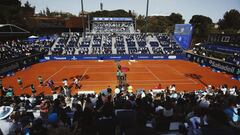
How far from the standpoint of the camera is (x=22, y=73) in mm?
30359

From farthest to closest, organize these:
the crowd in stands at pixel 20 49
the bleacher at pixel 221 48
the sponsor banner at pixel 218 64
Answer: the bleacher at pixel 221 48
the crowd in stands at pixel 20 49
the sponsor banner at pixel 218 64

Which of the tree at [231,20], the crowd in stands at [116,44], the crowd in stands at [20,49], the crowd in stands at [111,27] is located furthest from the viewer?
the tree at [231,20]

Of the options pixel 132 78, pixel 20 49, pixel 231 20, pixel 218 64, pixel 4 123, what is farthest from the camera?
pixel 231 20

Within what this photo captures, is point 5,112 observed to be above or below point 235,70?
above

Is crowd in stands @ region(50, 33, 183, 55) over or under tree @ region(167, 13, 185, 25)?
under

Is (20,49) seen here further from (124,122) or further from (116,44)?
(124,122)

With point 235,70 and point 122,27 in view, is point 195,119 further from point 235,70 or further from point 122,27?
point 122,27

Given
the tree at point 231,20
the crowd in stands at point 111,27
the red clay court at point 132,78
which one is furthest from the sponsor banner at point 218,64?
the tree at point 231,20

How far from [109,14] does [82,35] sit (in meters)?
47.2

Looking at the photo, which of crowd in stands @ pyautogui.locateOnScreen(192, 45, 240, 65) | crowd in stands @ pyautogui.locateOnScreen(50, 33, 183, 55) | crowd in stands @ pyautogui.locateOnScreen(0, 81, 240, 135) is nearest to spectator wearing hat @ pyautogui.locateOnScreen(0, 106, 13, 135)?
crowd in stands @ pyautogui.locateOnScreen(0, 81, 240, 135)

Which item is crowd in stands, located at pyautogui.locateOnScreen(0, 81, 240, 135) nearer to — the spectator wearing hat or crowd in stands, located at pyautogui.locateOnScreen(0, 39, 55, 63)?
the spectator wearing hat

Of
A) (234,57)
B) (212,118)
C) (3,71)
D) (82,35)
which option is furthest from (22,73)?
(234,57)

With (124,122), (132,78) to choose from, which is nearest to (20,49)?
(132,78)

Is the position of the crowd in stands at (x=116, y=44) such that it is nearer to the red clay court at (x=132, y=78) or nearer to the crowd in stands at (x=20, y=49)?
the crowd in stands at (x=20, y=49)
